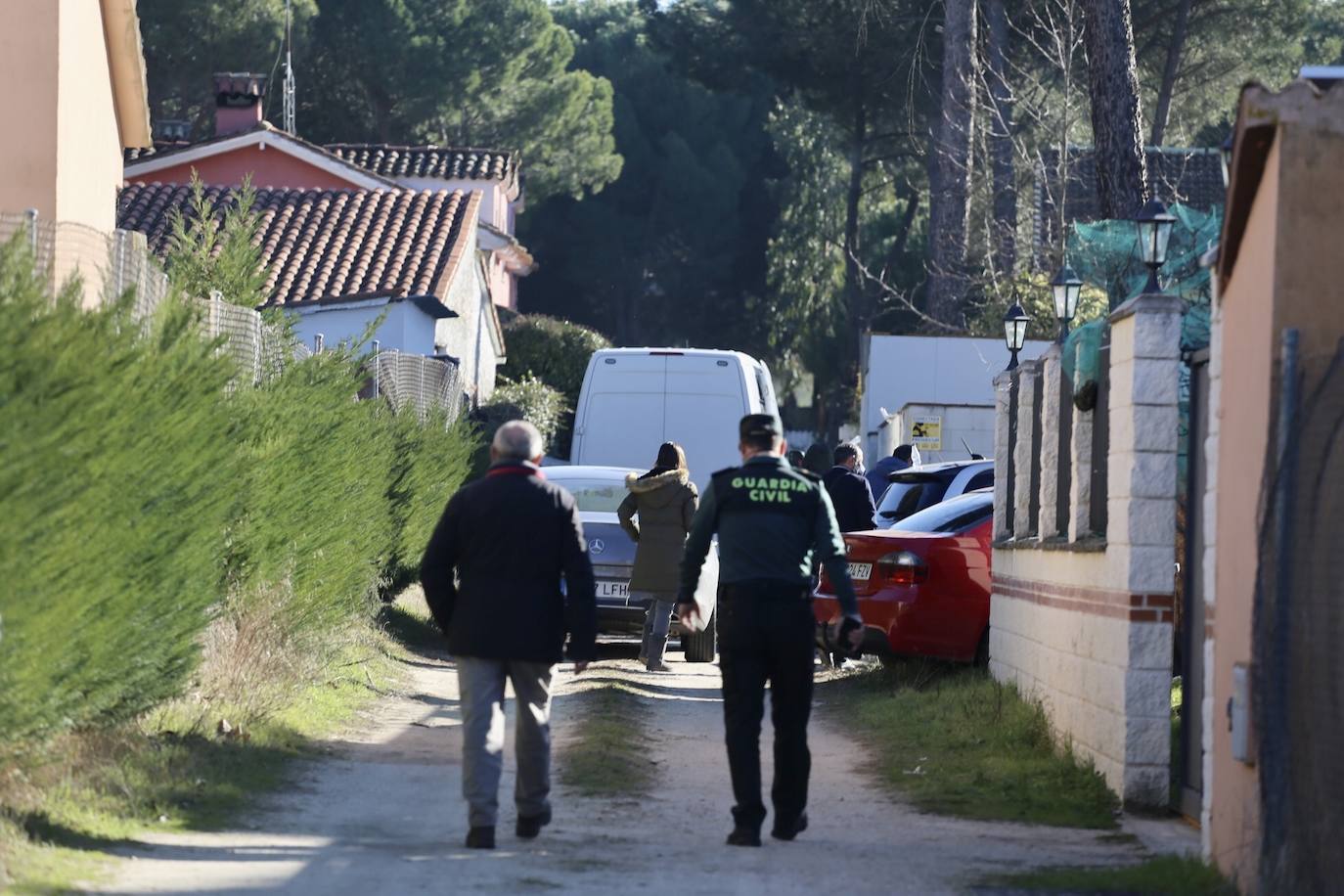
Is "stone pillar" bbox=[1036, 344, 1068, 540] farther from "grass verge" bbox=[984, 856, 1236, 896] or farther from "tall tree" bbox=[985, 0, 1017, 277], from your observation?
"tall tree" bbox=[985, 0, 1017, 277]

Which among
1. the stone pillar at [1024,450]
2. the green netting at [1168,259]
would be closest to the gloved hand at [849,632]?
the stone pillar at [1024,450]

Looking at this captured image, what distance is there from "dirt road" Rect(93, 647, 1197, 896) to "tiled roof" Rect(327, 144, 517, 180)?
39566 mm

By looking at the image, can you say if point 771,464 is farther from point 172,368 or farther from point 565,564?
point 172,368

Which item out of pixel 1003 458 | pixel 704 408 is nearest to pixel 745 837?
pixel 1003 458

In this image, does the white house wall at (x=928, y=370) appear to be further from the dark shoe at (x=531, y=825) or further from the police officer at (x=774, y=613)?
the dark shoe at (x=531, y=825)

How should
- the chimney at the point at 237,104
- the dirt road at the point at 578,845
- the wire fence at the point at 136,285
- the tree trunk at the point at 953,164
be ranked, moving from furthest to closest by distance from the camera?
the chimney at the point at 237,104, the tree trunk at the point at 953,164, the wire fence at the point at 136,285, the dirt road at the point at 578,845

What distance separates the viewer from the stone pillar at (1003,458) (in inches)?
550

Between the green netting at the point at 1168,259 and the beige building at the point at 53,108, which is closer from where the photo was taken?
the green netting at the point at 1168,259

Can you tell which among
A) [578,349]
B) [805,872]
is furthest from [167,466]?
[578,349]

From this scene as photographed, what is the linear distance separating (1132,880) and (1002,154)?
2919 centimetres

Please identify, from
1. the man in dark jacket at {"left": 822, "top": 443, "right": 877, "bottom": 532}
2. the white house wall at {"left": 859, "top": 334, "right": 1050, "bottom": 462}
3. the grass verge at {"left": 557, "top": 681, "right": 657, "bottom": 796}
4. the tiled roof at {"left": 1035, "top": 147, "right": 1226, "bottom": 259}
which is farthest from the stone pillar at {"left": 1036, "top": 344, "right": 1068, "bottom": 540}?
the tiled roof at {"left": 1035, "top": 147, "right": 1226, "bottom": 259}

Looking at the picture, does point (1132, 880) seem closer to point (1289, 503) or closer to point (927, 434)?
point (1289, 503)

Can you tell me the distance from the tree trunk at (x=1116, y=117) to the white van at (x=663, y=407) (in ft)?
12.5

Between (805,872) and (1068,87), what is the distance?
2118 cm
